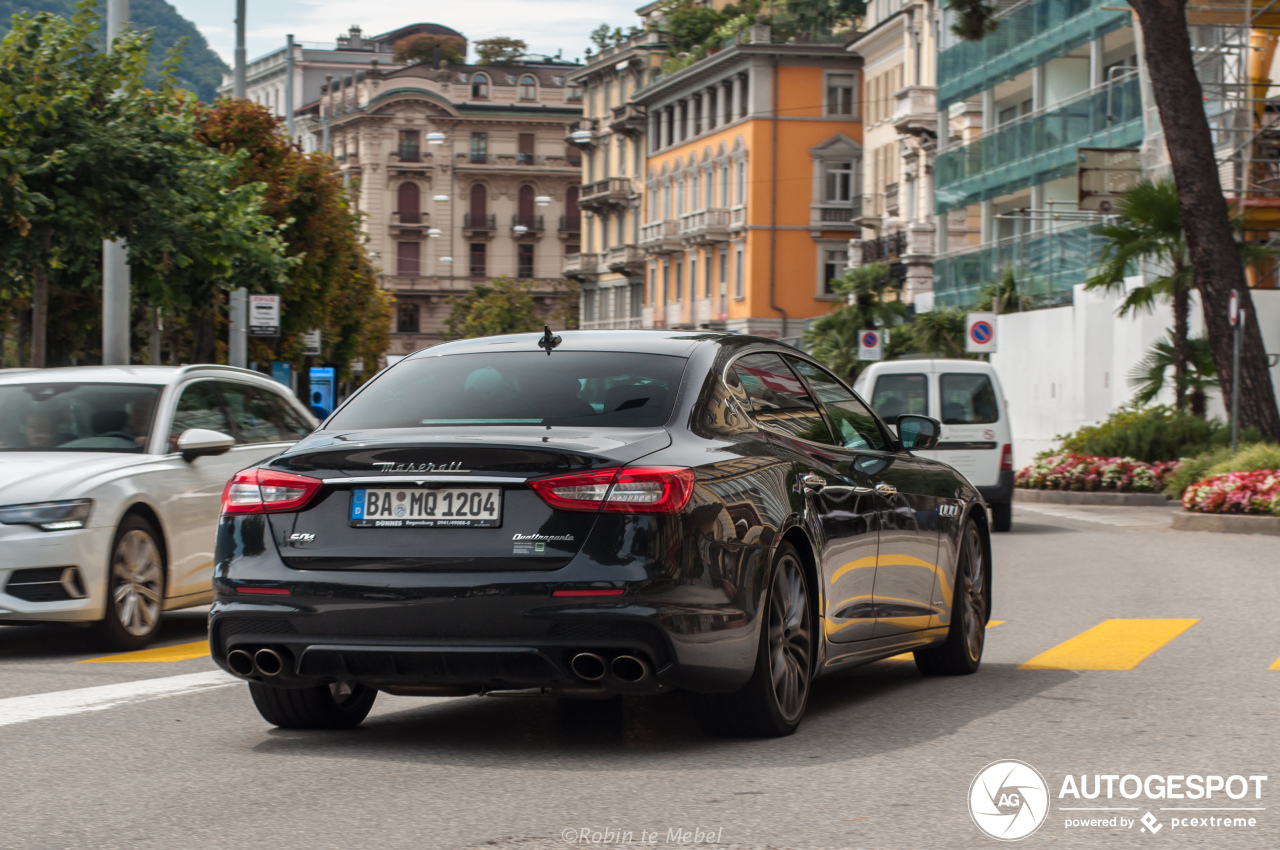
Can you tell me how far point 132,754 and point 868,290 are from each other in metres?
48.4

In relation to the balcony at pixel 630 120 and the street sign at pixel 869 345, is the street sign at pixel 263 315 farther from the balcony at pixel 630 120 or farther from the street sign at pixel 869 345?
the balcony at pixel 630 120

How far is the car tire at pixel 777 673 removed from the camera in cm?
691

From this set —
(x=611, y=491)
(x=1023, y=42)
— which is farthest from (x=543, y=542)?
(x=1023, y=42)

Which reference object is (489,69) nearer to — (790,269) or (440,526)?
(790,269)

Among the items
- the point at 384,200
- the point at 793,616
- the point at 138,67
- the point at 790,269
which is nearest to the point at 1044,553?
the point at 138,67

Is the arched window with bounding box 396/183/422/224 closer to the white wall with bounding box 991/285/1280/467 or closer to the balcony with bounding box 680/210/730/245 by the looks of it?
the balcony with bounding box 680/210/730/245

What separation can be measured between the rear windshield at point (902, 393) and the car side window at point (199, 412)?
11138 mm

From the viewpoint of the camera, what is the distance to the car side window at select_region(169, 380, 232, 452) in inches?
Answer: 448

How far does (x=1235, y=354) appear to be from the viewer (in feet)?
79.8

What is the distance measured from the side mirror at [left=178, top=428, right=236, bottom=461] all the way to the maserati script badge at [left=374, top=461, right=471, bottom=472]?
14.8ft

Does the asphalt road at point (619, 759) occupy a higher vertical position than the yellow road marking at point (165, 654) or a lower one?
higher

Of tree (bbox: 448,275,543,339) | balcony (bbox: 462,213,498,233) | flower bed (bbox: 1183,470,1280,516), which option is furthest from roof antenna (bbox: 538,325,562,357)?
balcony (bbox: 462,213,498,233)

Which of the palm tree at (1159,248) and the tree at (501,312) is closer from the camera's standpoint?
the palm tree at (1159,248)

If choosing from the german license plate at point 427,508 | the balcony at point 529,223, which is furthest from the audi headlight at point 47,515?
the balcony at point 529,223
